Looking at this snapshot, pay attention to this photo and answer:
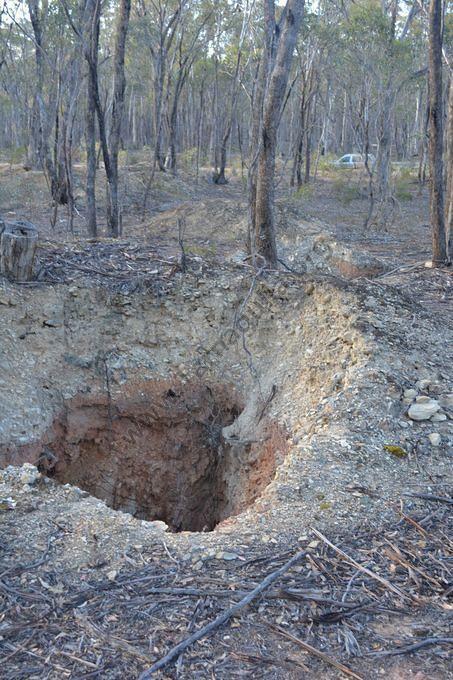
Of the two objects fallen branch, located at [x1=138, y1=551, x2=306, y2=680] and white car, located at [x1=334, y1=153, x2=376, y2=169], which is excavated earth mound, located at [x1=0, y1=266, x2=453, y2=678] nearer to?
fallen branch, located at [x1=138, y1=551, x2=306, y2=680]

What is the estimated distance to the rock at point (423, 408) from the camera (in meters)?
4.88

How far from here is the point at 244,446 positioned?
604 centimetres

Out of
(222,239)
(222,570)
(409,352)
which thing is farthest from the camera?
(222,239)

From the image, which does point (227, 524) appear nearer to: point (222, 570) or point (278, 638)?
point (222, 570)

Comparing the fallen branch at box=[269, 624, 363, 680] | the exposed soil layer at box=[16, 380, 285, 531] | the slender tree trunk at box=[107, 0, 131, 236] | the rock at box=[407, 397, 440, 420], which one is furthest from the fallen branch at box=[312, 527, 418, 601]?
the slender tree trunk at box=[107, 0, 131, 236]

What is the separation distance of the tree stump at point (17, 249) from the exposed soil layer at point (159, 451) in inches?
56.4

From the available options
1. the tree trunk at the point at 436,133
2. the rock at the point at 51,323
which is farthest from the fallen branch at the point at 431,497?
the tree trunk at the point at 436,133

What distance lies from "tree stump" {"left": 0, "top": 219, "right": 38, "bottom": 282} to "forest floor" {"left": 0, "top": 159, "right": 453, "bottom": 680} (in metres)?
0.18

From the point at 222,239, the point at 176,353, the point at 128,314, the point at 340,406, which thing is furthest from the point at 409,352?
the point at 222,239

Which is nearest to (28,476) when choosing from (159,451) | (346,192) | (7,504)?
(7,504)

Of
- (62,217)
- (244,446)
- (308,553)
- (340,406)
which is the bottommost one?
(244,446)

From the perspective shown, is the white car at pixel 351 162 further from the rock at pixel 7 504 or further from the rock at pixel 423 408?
the rock at pixel 7 504

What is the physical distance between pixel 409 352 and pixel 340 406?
99 centimetres

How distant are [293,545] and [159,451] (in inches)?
126
